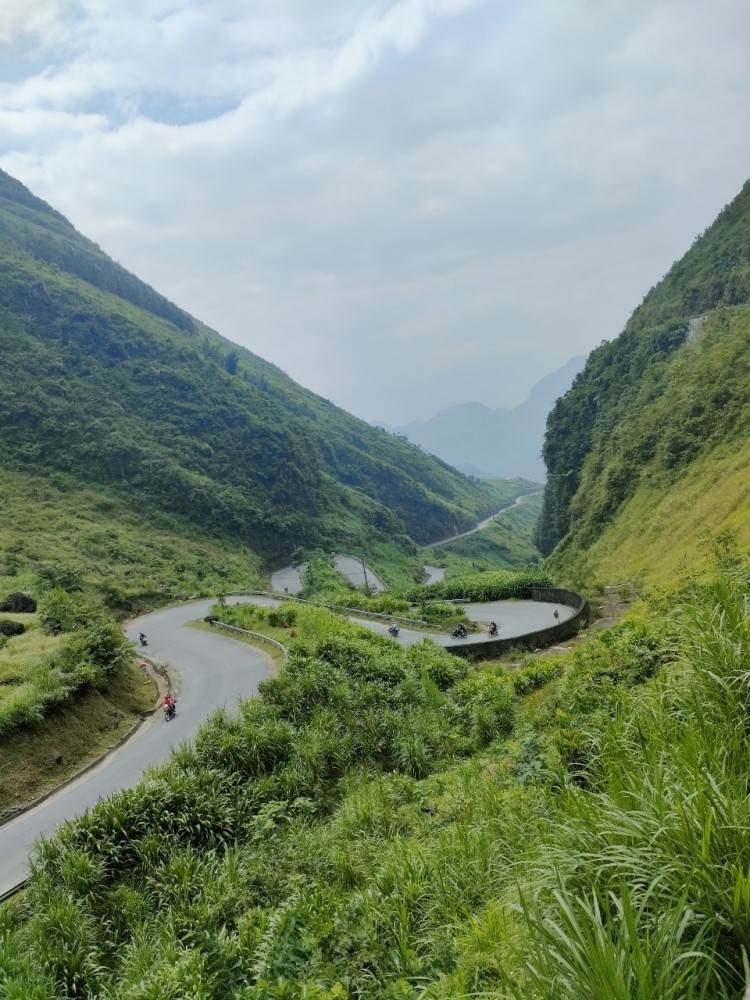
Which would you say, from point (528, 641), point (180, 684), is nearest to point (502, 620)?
point (528, 641)

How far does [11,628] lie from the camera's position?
2384cm

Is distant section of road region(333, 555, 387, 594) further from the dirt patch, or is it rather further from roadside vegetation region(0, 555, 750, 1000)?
roadside vegetation region(0, 555, 750, 1000)

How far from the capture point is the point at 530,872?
4.72 meters

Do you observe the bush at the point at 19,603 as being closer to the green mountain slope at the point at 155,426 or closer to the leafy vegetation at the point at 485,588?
the leafy vegetation at the point at 485,588

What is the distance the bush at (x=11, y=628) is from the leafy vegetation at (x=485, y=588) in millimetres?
23151

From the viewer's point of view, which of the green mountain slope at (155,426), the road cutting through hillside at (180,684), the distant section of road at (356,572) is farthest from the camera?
the green mountain slope at (155,426)

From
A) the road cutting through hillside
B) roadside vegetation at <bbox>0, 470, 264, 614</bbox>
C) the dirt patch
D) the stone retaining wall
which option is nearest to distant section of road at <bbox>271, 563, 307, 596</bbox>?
roadside vegetation at <bbox>0, 470, 264, 614</bbox>

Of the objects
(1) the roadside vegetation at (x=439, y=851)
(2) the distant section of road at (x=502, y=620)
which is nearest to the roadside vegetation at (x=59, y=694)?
(1) the roadside vegetation at (x=439, y=851)

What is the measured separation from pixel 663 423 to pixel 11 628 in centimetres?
5084

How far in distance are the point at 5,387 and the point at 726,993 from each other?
103 m

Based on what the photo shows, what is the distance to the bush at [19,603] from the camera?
102 feet

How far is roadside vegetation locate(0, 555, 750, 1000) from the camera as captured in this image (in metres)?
3.55

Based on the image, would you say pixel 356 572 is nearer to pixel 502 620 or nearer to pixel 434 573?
pixel 434 573

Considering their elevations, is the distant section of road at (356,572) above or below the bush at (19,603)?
below
